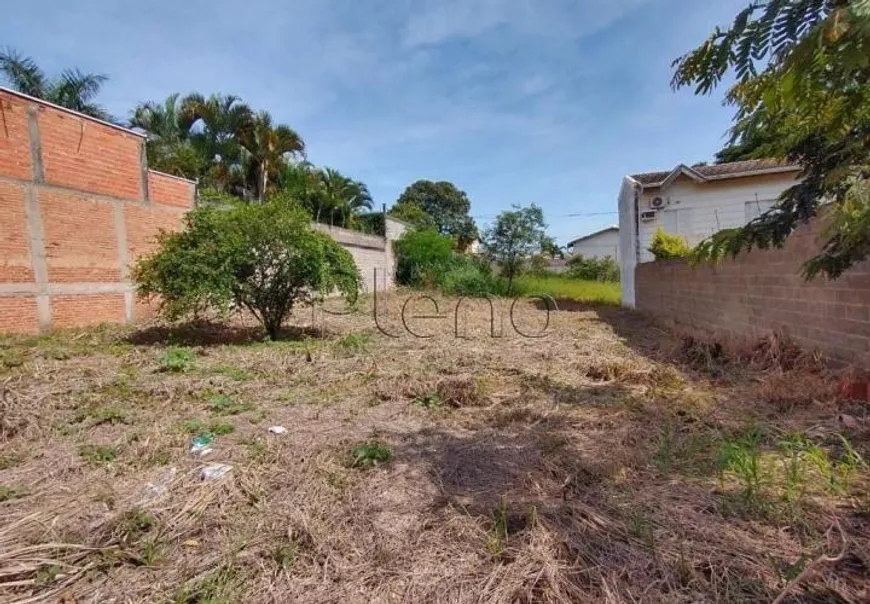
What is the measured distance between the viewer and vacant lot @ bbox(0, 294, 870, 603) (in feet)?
5.67

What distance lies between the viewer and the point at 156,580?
175cm

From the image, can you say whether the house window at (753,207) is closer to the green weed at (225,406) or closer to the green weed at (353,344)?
the green weed at (353,344)

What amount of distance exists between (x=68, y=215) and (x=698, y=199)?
15.4m

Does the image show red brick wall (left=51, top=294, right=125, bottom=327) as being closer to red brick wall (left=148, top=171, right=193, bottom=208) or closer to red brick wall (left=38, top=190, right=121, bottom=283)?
red brick wall (left=38, top=190, right=121, bottom=283)

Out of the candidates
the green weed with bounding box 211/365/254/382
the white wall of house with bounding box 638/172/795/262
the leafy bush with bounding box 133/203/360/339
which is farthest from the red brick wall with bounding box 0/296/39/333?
the white wall of house with bounding box 638/172/795/262

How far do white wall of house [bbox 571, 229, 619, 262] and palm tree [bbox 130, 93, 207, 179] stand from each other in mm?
27141

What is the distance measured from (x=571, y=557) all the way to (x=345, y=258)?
21.9 ft

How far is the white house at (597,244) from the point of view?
34.9 metres

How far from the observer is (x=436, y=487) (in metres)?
2.48

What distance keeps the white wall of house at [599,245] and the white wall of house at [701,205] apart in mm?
21941

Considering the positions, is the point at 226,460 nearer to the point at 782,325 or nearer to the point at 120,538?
the point at 120,538

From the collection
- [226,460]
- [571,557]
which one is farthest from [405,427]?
[571,557]

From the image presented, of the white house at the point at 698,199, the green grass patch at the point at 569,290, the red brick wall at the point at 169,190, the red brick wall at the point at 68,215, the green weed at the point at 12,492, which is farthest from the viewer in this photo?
the green grass patch at the point at 569,290

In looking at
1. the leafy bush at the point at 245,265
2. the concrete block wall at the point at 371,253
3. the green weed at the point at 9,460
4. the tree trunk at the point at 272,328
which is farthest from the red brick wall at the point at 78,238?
the concrete block wall at the point at 371,253
